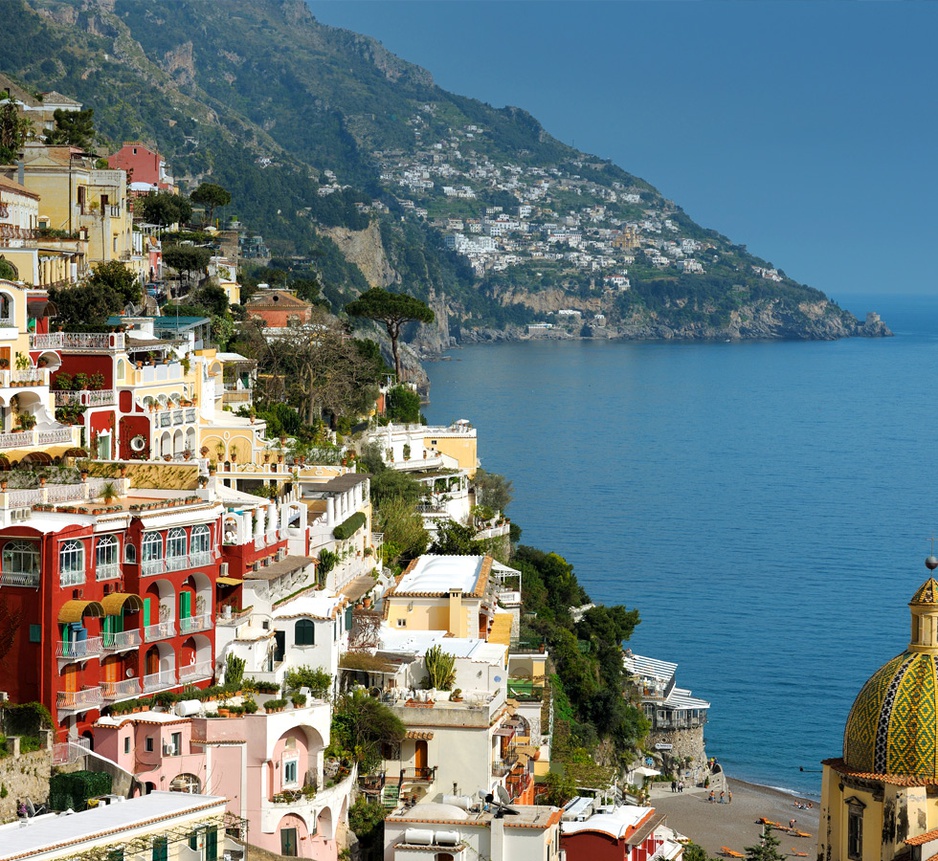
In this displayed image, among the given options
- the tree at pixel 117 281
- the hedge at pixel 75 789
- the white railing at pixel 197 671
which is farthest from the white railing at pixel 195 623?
the tree at pixel 117 281

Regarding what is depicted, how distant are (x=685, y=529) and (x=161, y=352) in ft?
168

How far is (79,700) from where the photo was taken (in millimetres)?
22141

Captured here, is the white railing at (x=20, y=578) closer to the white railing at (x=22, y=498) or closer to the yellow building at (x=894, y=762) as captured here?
the white railing at (x=22, y=498)

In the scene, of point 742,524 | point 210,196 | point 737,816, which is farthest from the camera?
point 742,524

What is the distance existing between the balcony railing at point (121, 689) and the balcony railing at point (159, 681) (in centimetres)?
17

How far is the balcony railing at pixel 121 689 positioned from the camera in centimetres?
2261

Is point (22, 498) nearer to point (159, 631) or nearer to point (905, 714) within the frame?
point (159, 631)

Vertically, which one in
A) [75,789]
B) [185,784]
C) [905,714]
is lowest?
[185,784]

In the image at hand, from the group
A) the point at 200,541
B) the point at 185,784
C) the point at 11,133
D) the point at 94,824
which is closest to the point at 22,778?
the point at 185,784

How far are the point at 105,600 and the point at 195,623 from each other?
2.03m

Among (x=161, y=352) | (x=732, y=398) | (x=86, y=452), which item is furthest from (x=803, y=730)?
(x=732, y=398)

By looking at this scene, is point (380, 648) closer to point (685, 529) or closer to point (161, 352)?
point (161, 352)

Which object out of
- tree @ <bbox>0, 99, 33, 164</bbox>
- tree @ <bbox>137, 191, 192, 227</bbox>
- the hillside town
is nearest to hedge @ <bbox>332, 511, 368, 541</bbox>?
the hillside town

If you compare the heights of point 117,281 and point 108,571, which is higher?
point 117,281
